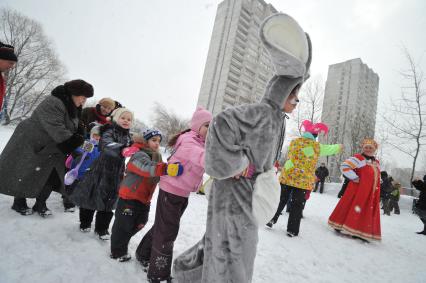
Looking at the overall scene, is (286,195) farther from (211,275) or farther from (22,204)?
(22,204)

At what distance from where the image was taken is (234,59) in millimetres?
55906

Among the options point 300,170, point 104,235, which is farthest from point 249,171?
point 300,170

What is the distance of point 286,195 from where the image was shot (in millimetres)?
4551

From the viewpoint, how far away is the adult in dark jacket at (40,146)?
8.29 feet

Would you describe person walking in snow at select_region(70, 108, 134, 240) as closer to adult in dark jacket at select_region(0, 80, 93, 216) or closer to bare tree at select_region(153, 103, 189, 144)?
adult in dark jacket at select_region(0, 80, 93, 216)

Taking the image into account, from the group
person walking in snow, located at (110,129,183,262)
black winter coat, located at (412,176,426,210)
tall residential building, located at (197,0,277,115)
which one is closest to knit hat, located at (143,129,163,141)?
person walking in snow, located at (110,129,183,262)

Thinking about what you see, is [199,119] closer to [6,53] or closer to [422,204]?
[6,53]

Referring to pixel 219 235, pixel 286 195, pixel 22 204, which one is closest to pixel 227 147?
pixel 219 235

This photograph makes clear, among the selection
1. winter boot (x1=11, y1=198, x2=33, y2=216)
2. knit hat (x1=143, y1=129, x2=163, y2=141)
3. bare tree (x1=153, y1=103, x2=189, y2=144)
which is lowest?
winter boot (x1=11, y1=198, x2=33, y2=216)

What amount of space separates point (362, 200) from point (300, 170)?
58.5 inches

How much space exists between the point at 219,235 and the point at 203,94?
2317 inches

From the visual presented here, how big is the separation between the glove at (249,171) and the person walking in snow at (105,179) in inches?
69.2

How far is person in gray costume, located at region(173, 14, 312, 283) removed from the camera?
134 cm

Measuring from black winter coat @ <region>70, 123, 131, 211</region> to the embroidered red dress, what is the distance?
4.41 m
